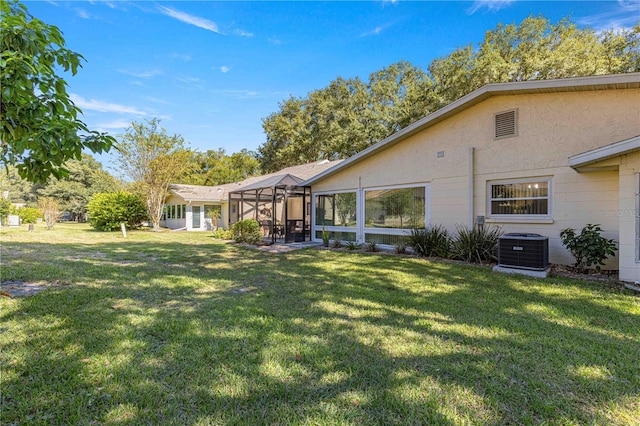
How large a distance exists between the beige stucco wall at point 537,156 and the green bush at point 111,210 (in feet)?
61.3

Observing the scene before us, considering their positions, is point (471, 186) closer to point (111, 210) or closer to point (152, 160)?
point (111, 210)

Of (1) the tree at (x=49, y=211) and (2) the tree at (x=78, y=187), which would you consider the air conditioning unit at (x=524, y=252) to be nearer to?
(1) the tree at (x=49, y=211)

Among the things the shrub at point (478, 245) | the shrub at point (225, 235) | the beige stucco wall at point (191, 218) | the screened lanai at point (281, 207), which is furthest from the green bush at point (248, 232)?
the beige stucco wall at point (191, 218)

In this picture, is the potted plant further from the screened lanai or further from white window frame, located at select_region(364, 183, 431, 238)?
white window frame, located at select_region(364, 183, 431, 238)

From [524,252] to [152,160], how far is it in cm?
2308

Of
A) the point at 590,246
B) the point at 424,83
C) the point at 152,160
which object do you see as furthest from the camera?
the point at 152,160

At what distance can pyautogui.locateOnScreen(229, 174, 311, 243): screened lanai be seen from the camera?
12875mm

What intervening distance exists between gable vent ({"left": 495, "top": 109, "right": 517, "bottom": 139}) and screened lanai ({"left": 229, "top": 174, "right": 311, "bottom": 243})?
7690mm

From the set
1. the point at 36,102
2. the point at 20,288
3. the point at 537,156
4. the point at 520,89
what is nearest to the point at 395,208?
the point at 537,156

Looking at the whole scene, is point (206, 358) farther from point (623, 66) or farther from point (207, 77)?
point (623, 66)

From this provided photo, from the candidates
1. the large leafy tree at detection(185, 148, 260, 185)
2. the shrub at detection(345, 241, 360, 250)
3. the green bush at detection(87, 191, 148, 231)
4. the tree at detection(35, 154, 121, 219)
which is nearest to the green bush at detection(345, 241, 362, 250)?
the shrub at detection(345, 241, 360, 250)

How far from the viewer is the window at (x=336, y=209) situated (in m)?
11.7

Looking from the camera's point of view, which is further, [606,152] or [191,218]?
[191,218]

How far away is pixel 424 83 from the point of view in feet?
69.3
